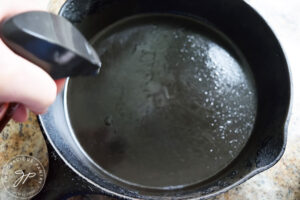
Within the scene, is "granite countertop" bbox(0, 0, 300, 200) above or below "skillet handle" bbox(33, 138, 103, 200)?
below

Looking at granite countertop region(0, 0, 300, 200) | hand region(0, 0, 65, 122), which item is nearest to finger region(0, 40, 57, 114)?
hand region(0, 0, 65, 122)

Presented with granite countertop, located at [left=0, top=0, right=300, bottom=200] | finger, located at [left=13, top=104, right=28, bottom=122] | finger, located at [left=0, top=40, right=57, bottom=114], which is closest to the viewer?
finger, located at [left=0, top=40, right=57, bottom=114]

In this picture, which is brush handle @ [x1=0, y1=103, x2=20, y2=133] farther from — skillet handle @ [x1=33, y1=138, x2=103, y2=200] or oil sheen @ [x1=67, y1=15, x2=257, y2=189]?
oil sheen @ [x1=67, y1=15, x2=257, y2=189]

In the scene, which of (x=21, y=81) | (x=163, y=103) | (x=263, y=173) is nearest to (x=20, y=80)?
(x=21, y=81)

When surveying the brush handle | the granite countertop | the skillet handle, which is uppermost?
the brush handle

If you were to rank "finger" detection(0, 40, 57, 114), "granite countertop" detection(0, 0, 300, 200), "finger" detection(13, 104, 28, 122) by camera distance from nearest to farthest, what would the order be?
"finger" detection(0, 40, 57, 114), "finger" detection(13, 104, 28, 122), "granite countertop" detection(0, 0, 300, 200)

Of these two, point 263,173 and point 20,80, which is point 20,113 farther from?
point 263,173

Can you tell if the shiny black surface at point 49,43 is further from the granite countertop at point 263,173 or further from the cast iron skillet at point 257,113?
the granite countertop at point 263,173

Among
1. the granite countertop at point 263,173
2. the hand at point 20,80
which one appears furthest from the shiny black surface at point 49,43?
the granite countertop at point 263,173
